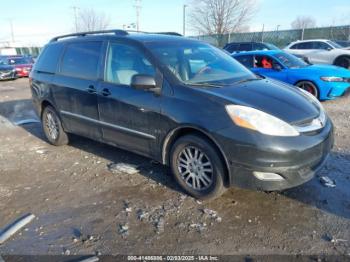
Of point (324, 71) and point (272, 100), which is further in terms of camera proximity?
point (324, 71)

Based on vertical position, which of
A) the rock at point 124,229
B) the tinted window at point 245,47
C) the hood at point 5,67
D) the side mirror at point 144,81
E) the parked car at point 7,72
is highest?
the side mirror at point 144,81

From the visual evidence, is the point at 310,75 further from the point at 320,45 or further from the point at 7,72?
the point at 7,72

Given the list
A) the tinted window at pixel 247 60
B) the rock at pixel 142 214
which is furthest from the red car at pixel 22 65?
the rock at pixel 142 214

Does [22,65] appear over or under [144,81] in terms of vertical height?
under

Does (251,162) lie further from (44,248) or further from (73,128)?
(73,128)

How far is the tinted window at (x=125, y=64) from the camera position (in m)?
3.93

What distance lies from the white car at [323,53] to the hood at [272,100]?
12.6 m

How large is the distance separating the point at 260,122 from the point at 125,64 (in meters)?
1.98

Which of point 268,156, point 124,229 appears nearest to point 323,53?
point 268,156

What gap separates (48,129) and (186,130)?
3315 millimetres

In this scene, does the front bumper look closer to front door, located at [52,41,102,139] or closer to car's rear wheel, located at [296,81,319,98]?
front door, located at [52,41,102,139]

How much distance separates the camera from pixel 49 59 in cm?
550

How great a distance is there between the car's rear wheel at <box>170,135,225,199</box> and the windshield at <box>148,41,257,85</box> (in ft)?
2.48

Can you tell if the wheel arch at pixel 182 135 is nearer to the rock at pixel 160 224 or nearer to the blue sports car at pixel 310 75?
the rock at pixel 160 224
